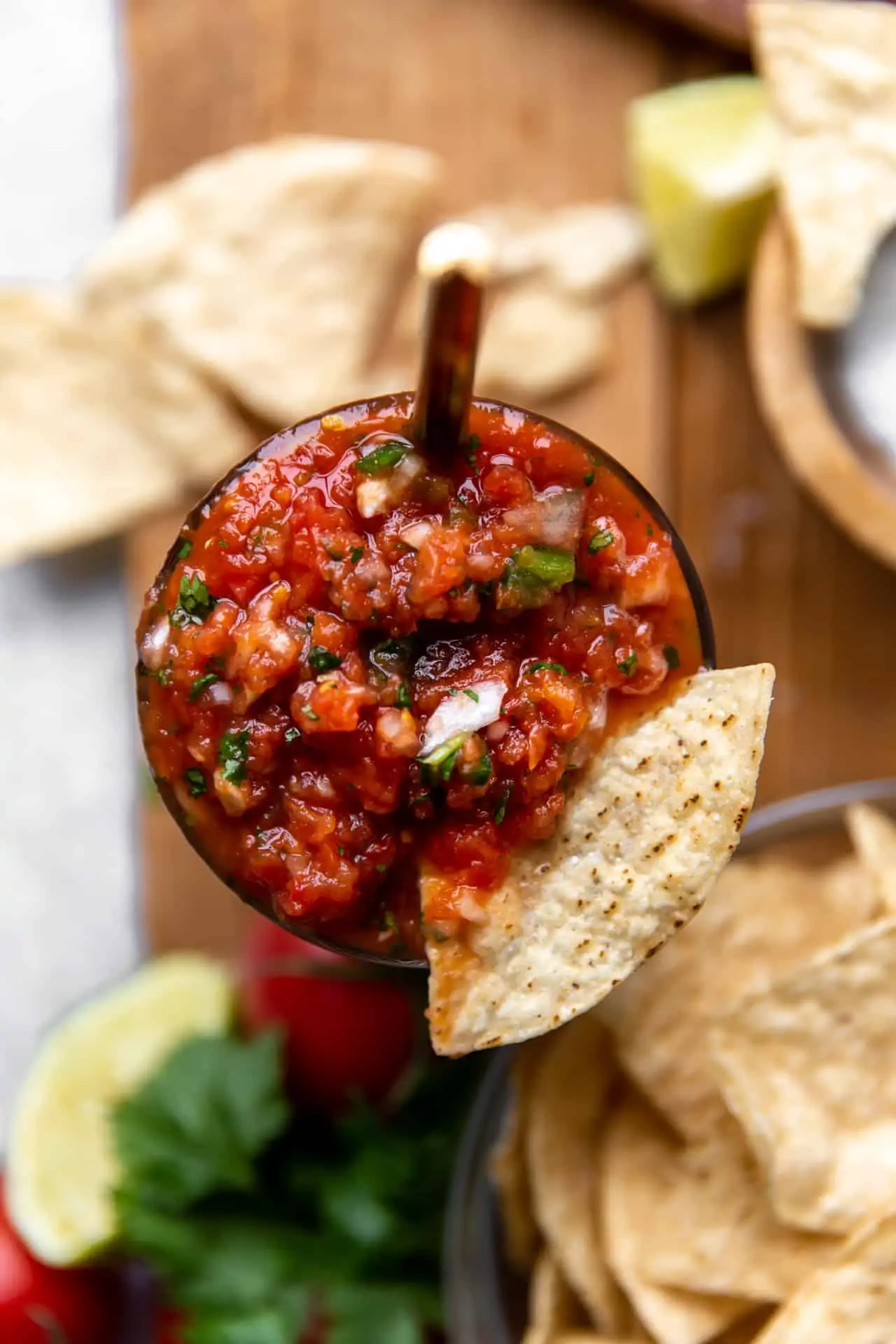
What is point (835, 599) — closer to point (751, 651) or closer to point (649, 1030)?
point (751, 651)

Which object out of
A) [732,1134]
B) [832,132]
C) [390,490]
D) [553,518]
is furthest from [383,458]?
[732,1134]

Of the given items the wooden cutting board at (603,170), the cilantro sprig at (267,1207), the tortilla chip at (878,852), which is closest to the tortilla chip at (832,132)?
the wooden cutting board at (603,170)

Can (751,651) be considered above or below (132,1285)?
above

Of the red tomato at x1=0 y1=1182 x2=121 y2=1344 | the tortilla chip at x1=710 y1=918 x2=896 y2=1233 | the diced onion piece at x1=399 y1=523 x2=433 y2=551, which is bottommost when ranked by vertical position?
the red tomato at x1=0 y1=1182 x2=121 y2=1344

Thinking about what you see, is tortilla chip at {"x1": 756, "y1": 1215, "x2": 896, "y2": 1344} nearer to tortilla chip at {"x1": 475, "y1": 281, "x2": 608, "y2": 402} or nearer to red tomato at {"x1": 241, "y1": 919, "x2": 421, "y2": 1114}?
red tomato at {"x1": 241, "y1": 919, "x2": 421, "y2": 1114}

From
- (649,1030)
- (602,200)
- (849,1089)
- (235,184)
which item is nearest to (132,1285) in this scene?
(649,1030)

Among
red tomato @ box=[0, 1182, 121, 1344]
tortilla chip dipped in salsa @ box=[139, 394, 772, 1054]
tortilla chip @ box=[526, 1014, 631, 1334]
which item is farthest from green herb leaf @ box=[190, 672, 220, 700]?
red tomato @ box=[0, 1182, 121, 1344]

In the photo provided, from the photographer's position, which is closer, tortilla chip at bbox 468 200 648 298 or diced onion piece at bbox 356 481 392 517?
diced onion piece at bbox 356 481 392 517
